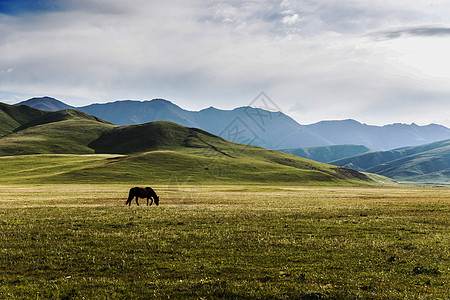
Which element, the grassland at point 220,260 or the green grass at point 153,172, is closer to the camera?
the grassland at point 220,260

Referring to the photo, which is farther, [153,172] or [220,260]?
[153,172]

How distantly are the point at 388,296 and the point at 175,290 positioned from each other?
743cm

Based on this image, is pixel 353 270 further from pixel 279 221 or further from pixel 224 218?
pixel 224 218

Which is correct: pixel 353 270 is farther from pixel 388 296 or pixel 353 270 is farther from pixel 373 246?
pixel 373 246

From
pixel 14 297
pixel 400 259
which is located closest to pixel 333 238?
pixel 400 259

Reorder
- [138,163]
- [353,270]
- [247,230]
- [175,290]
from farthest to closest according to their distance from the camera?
[138,163] < [247,230] < [353,270] < [175,290]

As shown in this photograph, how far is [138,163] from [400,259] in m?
153

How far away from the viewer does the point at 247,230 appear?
2073 cm

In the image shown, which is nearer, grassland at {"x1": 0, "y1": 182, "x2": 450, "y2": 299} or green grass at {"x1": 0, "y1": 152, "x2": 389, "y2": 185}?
grassland at {"x1": 0, "y1": 182, "x2": 450, "y2": 299}

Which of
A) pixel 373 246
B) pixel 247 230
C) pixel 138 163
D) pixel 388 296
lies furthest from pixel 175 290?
pixel 138 163

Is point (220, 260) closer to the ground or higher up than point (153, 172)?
higher up

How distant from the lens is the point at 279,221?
24.8 meters

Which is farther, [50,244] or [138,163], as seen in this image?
[138,163]

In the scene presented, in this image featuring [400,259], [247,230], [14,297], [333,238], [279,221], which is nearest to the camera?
[14,297]
